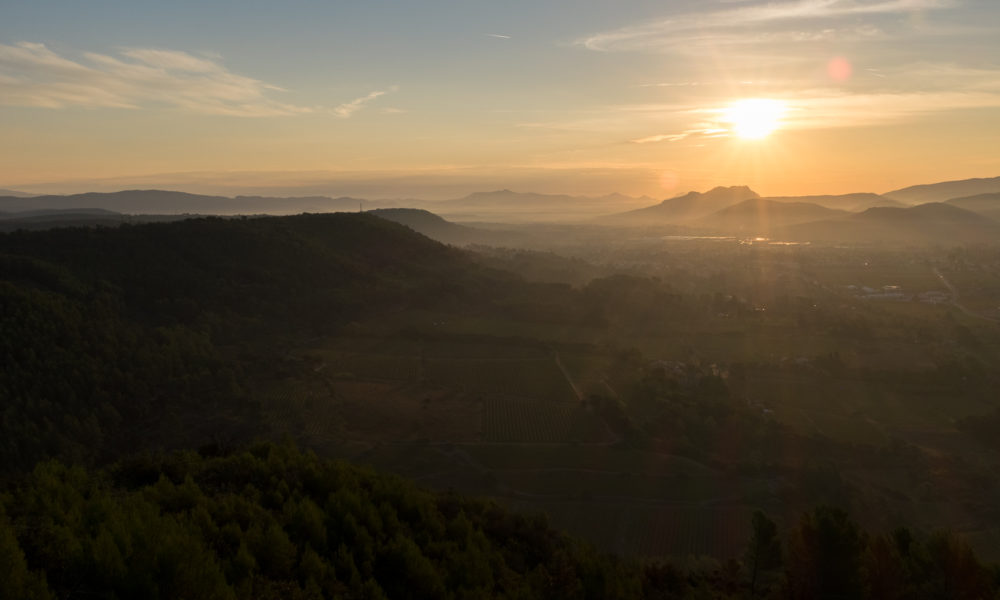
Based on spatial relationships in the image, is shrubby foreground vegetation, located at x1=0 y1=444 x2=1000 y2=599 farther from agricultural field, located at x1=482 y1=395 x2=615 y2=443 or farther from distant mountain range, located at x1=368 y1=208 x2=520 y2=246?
distant mountain range, located at x1=368 y1=208 x2=520 y2=246

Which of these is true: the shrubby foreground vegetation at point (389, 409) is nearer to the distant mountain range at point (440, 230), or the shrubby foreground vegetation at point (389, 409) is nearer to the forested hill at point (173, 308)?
the forested hill at point (173, 308)

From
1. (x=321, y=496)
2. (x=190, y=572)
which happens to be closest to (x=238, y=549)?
(x=190, y=572)

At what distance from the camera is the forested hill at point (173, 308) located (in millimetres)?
33906

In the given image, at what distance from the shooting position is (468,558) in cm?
1241

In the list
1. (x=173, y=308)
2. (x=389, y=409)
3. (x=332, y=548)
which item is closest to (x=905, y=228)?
(x=389, y=409)

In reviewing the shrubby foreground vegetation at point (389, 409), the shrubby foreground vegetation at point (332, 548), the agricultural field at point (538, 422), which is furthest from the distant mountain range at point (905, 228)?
the shrubby foreground vegetation at point (332, 548)

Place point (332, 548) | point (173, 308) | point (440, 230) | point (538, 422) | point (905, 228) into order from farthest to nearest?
point (440, 230) < point (905, 228) < point (173, 308) < point (538, 422) < point (332, 548)

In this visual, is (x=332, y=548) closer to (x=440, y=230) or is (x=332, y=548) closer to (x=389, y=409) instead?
(x=389, y=409)

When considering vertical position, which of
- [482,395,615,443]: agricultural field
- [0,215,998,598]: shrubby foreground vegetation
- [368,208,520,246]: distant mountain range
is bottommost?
[482,395,615,443]: agricultural field

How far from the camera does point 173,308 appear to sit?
53.8 m

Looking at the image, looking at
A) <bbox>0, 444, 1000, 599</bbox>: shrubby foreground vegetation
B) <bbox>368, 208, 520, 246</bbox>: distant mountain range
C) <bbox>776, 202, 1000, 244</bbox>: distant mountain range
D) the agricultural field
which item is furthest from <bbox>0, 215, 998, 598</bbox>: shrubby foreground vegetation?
<bbox>776, 202, 1000, 244</bbox>: distant mountain range

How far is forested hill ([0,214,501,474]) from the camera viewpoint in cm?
3391

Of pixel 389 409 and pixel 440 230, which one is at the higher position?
pixel 440 230

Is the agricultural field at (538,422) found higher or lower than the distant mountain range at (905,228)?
lower
